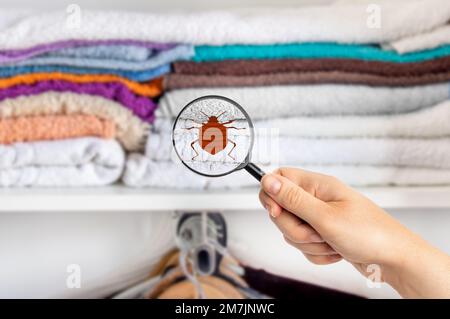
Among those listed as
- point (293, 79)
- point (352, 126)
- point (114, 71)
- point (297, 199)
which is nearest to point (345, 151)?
point (352, 126)

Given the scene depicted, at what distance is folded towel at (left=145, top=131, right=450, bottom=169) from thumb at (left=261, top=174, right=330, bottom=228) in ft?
0.61

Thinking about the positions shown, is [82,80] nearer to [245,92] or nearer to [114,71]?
[114,71]

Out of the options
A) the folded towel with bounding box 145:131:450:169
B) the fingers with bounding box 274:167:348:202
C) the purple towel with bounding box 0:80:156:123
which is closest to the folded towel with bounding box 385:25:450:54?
the folded towel with bounding box 145:131:450:169

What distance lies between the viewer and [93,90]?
0.69 meters

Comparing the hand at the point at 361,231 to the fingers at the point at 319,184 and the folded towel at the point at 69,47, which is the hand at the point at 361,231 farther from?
the folded towel at the point at 69,47

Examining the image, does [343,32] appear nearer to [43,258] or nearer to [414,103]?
[414,103]

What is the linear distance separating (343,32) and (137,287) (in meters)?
0.56

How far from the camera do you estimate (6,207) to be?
2.11ft

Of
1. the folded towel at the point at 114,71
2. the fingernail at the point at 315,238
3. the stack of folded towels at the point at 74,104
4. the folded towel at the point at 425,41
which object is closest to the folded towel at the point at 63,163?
the stack of folded towels at the point at 74,104

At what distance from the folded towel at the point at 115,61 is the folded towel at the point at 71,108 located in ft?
0.16

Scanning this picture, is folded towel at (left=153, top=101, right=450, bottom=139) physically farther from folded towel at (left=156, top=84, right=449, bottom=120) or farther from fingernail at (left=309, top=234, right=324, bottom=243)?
fingernail at (left=309, top=234, right=324, bottom=243)

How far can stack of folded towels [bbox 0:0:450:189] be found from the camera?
2.25 feet

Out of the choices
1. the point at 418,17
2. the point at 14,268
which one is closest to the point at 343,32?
the point at 418,17

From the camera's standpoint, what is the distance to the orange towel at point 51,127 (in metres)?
0.68
